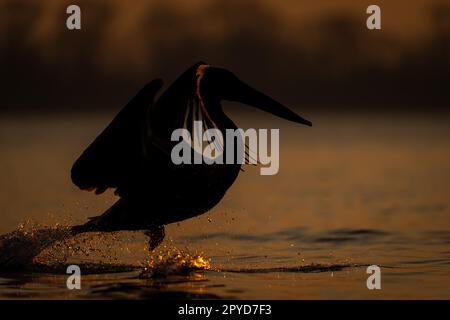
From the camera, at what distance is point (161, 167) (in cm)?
1294

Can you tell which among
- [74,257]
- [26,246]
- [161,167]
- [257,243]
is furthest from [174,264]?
[257,243]

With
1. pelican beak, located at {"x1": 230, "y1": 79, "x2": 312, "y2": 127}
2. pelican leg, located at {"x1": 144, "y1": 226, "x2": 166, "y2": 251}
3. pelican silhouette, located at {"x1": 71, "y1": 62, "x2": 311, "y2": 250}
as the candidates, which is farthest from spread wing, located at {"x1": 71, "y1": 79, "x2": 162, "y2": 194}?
pelican beak, located at {"x1": 230, "y1": 79, "x2": 312, "y2": 127}

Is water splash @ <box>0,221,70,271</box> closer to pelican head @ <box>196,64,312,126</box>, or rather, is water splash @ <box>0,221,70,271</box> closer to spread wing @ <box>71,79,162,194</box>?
spread wing @ <box>71,79,162,194</box>

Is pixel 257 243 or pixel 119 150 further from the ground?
pixel 119 150

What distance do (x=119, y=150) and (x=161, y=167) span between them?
0.55m

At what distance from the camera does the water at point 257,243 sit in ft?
40.6

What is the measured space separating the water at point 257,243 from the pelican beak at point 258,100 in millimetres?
1511

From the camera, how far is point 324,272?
43.2 feet

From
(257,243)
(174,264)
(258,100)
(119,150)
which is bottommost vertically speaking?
(174,264)

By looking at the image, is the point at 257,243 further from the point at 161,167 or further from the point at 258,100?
the point at 161,167

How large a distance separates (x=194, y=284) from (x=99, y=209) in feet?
26.8

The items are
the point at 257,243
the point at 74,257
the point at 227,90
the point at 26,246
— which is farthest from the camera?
the point at 257,243

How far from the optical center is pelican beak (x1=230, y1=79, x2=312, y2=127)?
44.3 feet

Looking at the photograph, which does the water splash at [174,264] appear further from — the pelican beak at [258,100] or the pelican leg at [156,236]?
the pelican beak at [258,100]
